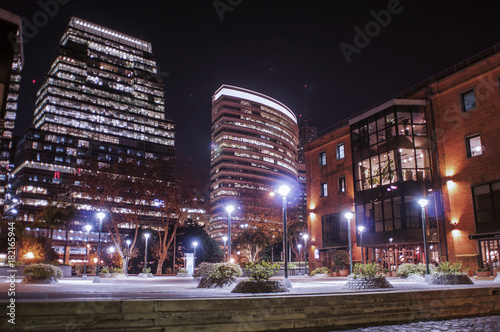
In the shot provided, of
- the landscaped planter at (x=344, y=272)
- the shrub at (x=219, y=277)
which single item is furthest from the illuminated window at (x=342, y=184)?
the shrub at (x=219, y=277)

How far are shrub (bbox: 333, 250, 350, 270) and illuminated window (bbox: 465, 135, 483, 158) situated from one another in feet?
43.4

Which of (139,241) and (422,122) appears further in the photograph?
(139,241)

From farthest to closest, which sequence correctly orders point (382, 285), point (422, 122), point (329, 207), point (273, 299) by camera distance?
point (329, 207)
point (422, 122)
point (382, 285)
point (273, 299)

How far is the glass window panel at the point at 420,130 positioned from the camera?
33.3 m

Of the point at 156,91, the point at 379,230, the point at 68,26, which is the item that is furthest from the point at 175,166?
the point at 68,26

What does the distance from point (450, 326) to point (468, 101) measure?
25066 millimetres

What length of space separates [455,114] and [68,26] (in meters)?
151

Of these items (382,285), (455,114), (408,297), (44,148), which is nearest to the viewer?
(408,297)

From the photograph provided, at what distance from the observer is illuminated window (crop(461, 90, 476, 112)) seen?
30.1 meters

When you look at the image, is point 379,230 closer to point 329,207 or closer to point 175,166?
point 329,207

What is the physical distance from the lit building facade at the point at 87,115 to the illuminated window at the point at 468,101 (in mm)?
90681

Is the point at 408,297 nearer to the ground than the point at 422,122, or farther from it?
nearer to the ground

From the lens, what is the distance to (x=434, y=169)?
32094 mm

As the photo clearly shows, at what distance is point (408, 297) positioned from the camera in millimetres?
11016
